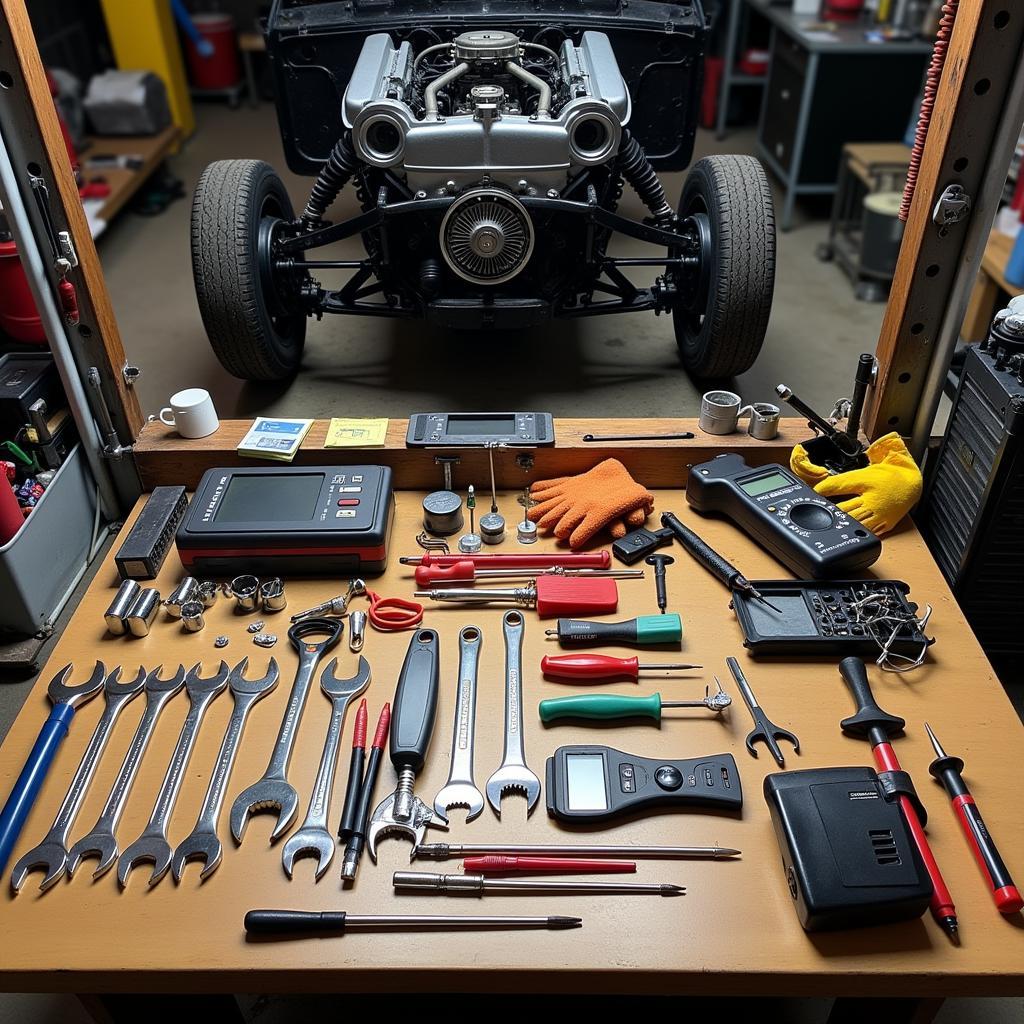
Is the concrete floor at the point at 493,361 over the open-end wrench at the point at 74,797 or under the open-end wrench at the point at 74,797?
under

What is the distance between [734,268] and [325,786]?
185 cm

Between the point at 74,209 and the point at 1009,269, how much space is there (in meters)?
2.88

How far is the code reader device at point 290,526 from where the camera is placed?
158 cm

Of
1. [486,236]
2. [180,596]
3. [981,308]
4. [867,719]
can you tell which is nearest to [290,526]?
[180,596]

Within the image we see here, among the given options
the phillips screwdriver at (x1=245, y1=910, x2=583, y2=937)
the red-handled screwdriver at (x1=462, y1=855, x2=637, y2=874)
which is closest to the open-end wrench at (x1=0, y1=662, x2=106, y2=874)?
the phillips screwdriver at (x1=245, y1=910, x2=583, y2=937)

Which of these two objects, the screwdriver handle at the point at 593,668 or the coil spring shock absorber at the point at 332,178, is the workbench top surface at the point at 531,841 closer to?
the screwdriver handle at the point at 593,668

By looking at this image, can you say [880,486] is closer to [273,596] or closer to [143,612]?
[273,596]

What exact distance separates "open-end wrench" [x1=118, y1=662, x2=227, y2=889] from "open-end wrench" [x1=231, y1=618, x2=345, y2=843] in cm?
9

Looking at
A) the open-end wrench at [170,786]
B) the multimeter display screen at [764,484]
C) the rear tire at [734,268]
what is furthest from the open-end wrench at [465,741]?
the rear tire at [734,268]

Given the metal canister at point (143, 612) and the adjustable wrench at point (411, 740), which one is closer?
the adjustable wrench at point (411, 740)

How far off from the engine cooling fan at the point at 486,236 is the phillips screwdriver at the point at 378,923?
176 cm

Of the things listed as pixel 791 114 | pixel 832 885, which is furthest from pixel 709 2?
pixel 832 885

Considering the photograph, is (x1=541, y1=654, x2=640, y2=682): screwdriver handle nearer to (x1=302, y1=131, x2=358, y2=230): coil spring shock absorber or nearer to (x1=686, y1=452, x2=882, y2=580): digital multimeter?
(x1=686, y1=452, x2=882, y2=580): digital multimeter

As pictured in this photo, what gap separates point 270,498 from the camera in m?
1.66
